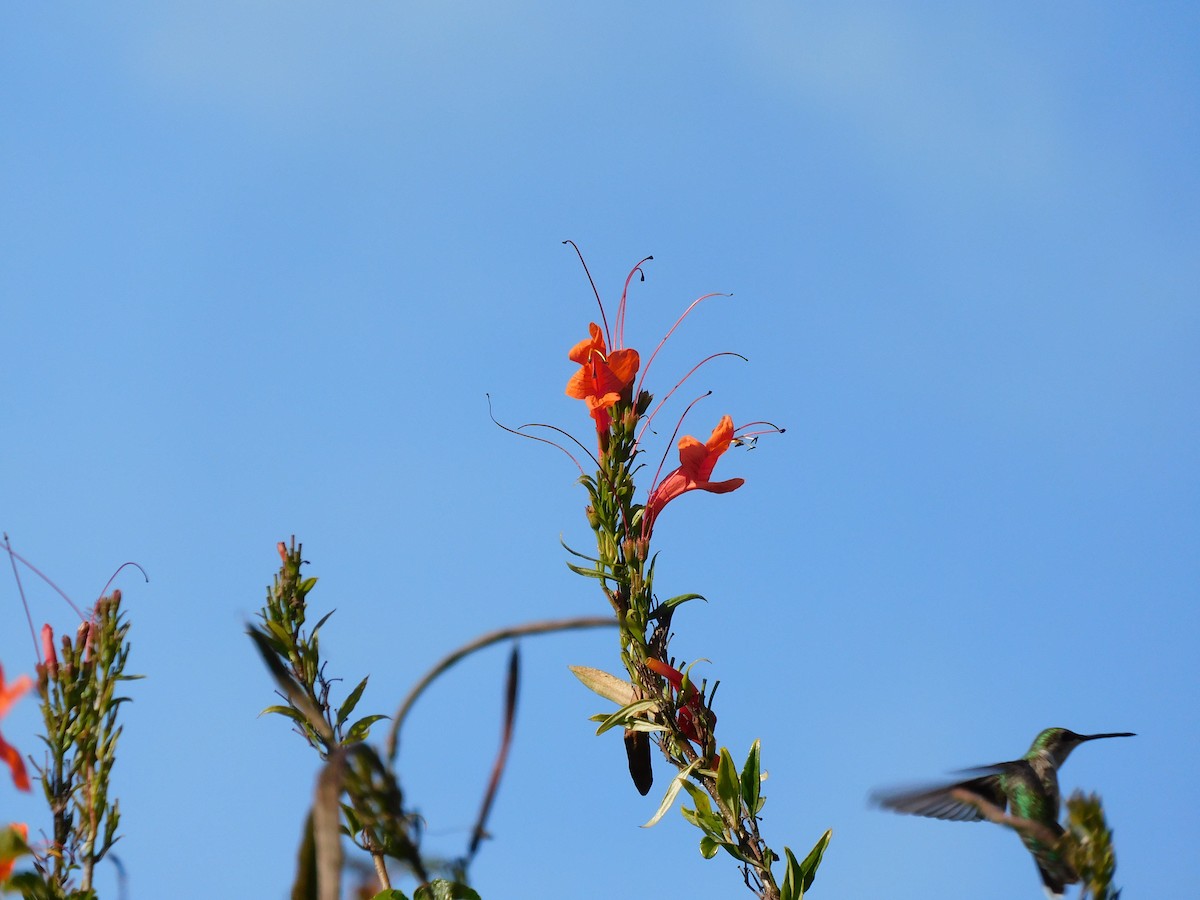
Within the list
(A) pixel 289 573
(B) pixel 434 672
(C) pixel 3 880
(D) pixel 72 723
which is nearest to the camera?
(B) pixel 434 672

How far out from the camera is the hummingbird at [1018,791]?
407 cm

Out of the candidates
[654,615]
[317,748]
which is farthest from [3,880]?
[654,615]

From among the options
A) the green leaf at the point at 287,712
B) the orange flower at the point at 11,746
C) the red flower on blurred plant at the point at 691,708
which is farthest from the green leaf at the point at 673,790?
the orange flower at the point at 11,746

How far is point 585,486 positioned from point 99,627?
1548mm

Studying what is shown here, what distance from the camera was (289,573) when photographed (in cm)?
337

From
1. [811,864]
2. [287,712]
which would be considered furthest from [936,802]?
[287,712]

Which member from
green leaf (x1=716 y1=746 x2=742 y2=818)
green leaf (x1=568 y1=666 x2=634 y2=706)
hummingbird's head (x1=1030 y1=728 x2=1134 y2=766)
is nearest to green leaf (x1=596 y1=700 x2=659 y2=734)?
green leaf (x1=568 y1=666 x2=634 y2=706)

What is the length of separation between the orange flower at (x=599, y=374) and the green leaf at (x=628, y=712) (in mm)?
943

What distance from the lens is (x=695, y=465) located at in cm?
412

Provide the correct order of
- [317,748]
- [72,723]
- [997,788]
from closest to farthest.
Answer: [72,723]
[317,748]
[997,788]

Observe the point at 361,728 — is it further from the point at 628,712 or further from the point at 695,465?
the point at 695,465

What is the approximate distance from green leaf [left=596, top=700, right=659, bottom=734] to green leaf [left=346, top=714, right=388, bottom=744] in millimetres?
684

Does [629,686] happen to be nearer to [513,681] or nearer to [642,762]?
[642,762]

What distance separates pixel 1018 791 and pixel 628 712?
6.48 feet
